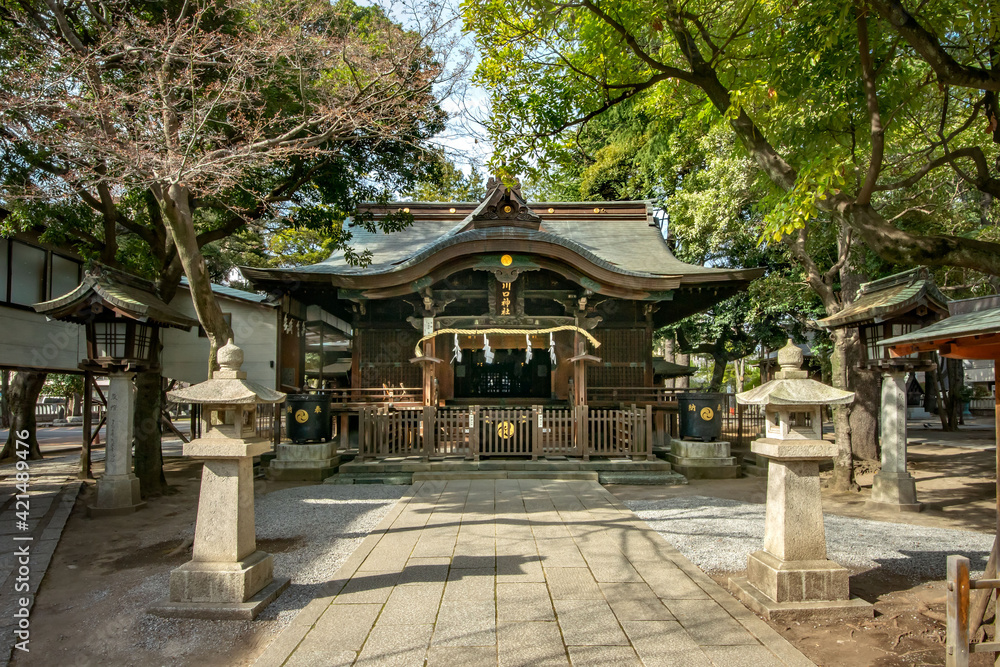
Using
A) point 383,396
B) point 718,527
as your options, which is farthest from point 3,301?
point 718,527

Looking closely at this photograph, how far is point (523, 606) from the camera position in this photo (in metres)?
4.56

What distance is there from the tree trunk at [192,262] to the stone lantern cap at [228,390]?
2.61 meters

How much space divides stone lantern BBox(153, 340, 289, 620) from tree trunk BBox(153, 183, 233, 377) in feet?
9.15

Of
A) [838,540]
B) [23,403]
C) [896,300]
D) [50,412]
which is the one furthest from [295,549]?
[50,412]

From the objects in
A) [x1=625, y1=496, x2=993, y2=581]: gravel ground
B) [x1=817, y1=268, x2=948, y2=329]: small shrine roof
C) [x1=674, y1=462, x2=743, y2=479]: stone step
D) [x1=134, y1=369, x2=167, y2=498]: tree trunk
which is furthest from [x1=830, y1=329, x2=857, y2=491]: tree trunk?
[x1=134, y1=369, x2=167, y2=498]: tree trunk

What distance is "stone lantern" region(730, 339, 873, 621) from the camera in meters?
4.50

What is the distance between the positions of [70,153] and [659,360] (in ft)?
56.5

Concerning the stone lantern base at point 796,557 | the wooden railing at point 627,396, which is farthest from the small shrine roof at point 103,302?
the wooden railing at point 627,396

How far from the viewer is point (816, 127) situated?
7504 mm

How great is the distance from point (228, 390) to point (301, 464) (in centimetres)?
650

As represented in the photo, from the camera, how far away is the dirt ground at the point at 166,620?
A: 12.9 ft

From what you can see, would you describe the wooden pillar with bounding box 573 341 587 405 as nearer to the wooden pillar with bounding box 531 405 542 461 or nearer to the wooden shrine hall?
the wooden shrine hall

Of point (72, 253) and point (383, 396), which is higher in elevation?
point (72, 253)

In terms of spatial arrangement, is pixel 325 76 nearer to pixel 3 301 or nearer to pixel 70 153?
pixel 70 153
